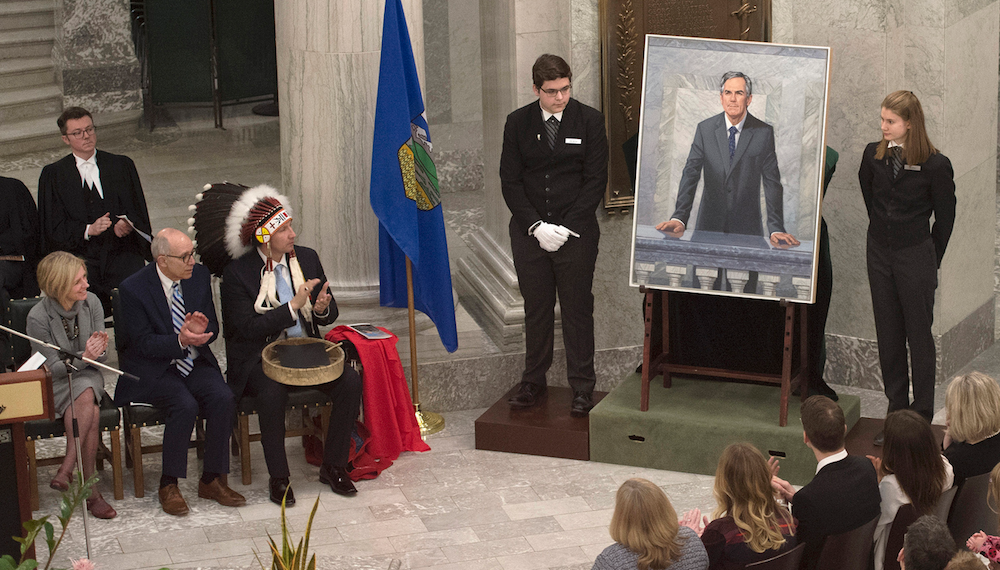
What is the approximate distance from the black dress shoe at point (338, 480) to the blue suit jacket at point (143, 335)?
3.06 feet

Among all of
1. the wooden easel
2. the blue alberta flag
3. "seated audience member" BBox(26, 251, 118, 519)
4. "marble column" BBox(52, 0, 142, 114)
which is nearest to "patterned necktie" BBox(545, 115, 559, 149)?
the blue alberta flag

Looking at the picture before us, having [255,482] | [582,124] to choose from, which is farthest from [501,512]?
[582,124]

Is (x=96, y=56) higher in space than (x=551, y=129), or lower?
higher

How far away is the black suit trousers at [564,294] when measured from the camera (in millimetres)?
6832

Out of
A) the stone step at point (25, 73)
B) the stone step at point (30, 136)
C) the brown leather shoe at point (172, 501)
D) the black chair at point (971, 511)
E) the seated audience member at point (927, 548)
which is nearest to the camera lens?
the seated audience member at point (927, 548)

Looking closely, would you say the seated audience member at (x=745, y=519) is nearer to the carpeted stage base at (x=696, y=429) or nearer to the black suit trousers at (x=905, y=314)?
the carpeted stage base at (x=696, y=429)

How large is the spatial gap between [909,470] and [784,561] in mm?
736

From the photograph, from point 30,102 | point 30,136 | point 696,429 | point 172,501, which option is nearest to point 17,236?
point 172,501

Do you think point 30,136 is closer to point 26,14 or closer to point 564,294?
point 26,14

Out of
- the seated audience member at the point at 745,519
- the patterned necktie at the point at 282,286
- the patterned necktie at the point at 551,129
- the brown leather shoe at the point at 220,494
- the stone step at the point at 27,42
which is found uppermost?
the stone step at the point at 27,42

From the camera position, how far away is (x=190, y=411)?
614cm

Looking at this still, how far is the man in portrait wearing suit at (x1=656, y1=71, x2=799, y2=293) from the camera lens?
20.7 ft

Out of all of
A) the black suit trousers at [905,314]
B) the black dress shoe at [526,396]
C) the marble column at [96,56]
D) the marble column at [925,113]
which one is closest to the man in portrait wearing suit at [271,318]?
the black dress shoe at [526,396]

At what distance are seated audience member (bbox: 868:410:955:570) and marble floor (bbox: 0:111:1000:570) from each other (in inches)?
56.6
